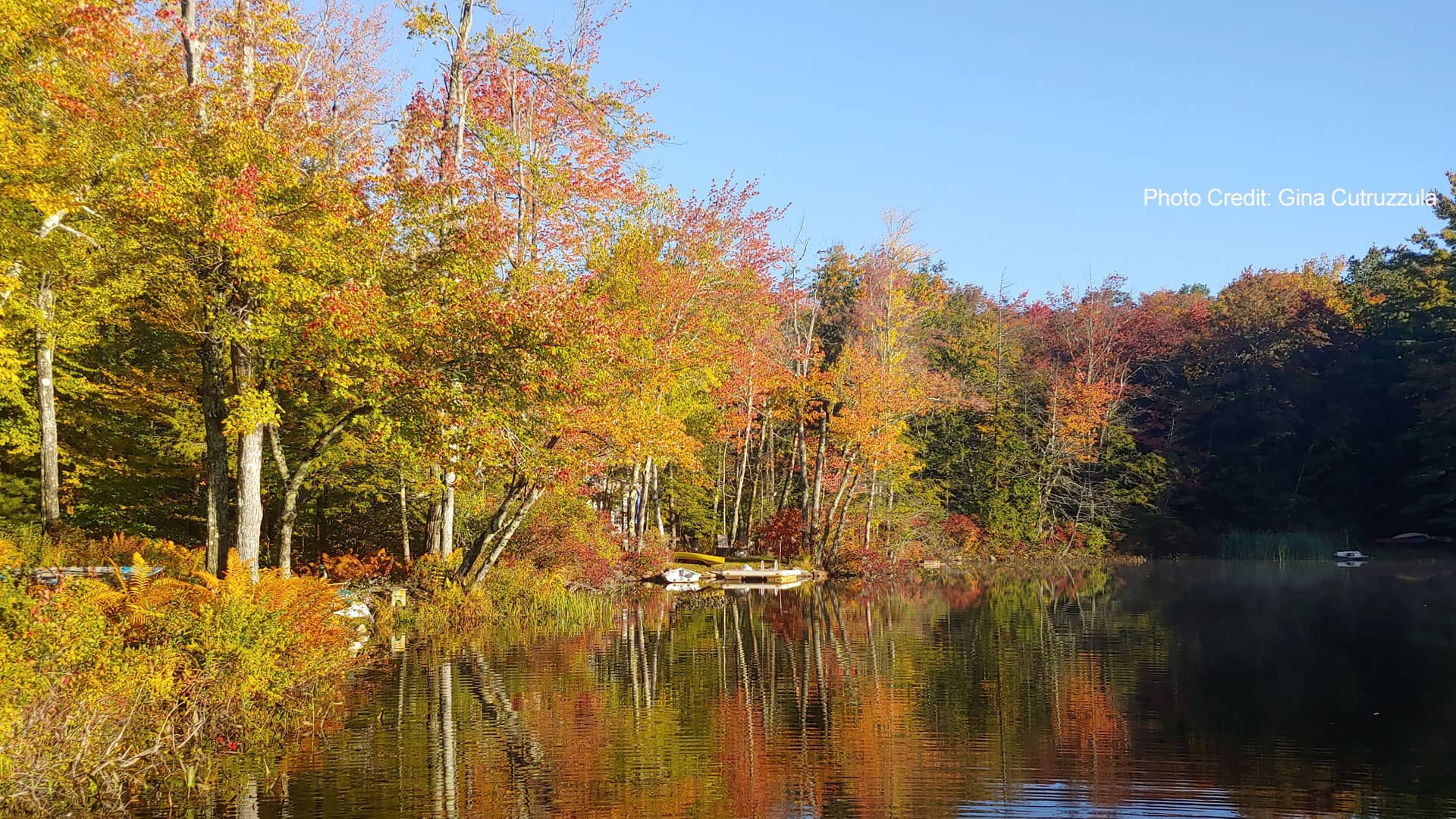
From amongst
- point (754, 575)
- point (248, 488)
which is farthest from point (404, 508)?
point (754, 575)

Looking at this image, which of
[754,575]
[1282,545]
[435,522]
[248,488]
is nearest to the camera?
[248,488]

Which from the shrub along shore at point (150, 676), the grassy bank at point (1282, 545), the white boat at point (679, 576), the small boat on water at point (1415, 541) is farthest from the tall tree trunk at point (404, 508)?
the small boat on water at point (1415, 541)

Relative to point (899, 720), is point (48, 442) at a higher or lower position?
higher

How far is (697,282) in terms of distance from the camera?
3097 centimetres

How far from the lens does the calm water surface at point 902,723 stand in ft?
32.8

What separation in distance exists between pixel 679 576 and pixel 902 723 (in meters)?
A: 22.4

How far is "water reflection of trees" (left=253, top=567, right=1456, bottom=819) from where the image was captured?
1018 centimetres

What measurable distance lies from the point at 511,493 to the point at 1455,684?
1726 cm

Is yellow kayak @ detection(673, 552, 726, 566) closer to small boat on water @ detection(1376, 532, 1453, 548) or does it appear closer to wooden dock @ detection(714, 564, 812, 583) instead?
wooden dock @ detection(714, 564, 812, 583)

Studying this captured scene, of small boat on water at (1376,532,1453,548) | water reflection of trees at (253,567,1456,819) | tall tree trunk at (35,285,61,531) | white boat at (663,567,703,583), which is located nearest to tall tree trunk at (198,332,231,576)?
water reflection of trees at (253,567,1456,819)

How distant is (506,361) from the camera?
1673 cm

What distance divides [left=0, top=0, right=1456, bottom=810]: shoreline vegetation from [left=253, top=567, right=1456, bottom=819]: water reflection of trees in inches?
89.1

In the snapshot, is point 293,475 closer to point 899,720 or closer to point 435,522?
point 435,522

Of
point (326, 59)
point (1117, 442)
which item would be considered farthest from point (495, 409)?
point (1117, 442)
